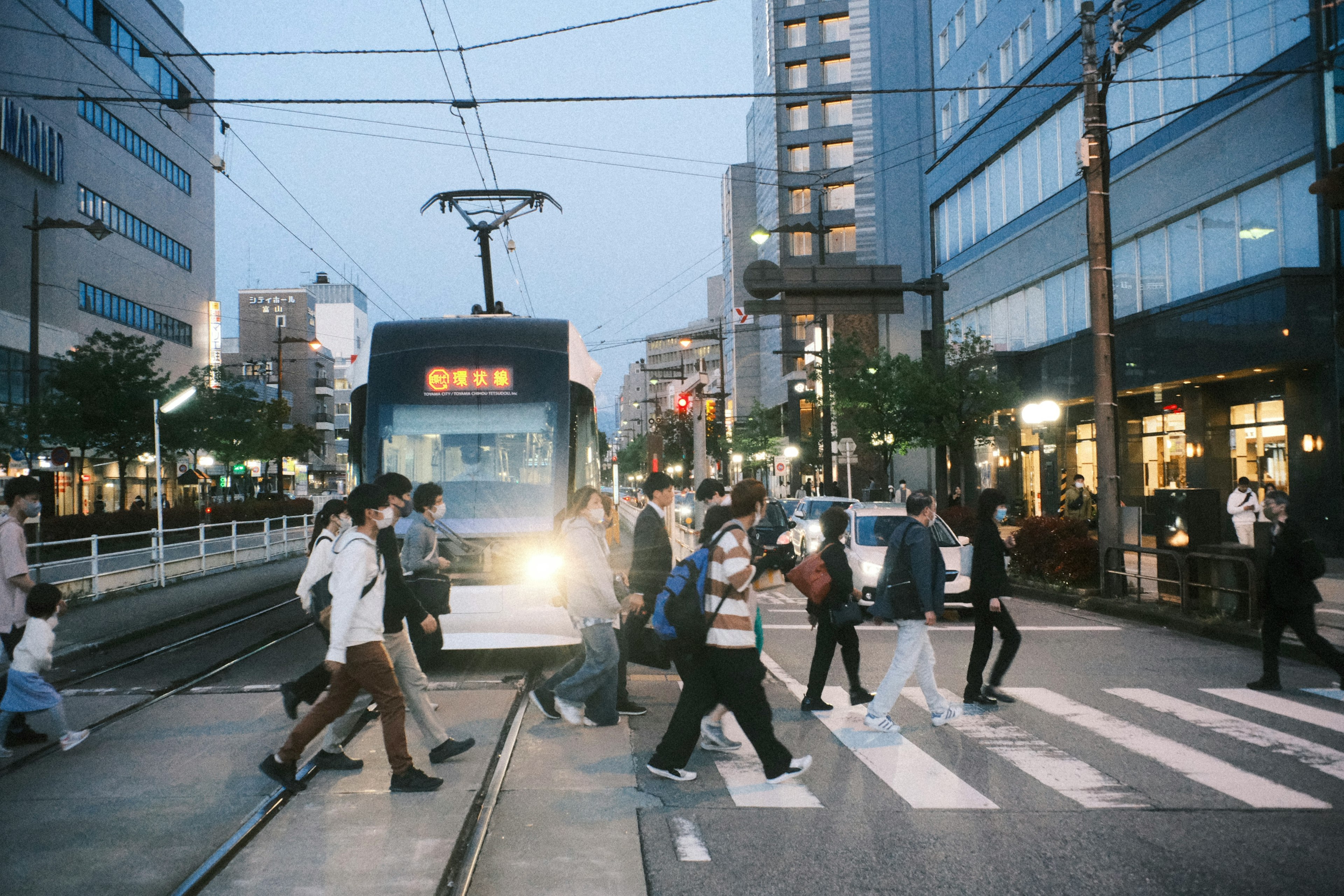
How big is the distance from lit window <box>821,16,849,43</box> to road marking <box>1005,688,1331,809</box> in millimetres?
66466

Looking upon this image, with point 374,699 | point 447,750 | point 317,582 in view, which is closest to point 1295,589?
point 447,750

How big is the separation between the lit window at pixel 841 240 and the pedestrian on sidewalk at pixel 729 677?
6522 cm

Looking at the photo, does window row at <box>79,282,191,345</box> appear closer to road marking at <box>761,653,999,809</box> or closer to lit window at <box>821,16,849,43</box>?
lit window at <box>821,16,849,43</box>

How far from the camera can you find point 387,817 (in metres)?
5.49

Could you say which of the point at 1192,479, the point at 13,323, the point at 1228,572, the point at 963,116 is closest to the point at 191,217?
the point at 13,323

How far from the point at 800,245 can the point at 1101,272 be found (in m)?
57.6

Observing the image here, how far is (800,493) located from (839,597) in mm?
35324

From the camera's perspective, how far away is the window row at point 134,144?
1726 inches

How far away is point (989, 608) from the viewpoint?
8664mm

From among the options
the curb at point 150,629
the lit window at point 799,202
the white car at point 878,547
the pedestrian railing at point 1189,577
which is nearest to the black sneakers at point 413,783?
the curb at point 150,629

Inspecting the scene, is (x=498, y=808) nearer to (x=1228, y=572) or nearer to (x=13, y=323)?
(x=1228, y=572)

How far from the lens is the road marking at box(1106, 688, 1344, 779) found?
6.70 meters

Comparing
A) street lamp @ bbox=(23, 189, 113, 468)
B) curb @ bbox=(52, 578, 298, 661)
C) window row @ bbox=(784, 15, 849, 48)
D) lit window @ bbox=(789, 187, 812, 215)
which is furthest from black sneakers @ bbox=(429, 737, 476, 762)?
window row @ bbox=(784, 15, 849, 48)

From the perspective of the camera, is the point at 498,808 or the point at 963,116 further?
the point at 963,116
